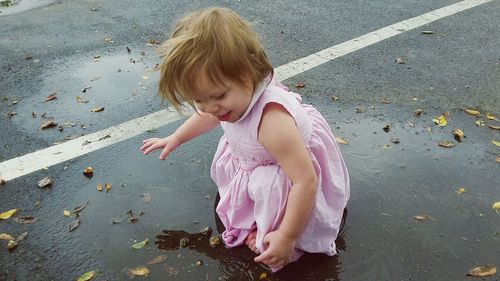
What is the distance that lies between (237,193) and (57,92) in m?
2.25

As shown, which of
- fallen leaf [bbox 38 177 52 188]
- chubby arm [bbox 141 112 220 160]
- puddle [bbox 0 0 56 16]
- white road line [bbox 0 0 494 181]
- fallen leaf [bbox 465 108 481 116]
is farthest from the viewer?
puddle [bbox 0 0 56 16]

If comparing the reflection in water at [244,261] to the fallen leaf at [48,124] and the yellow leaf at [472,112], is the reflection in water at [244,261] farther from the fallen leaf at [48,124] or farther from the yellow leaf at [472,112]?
the yellow leaf at [472,112]

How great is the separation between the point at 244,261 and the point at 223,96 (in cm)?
88

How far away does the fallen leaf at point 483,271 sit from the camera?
2.37 m

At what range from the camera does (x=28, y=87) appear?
412 centimetres

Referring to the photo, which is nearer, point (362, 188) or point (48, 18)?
point (362, 188)

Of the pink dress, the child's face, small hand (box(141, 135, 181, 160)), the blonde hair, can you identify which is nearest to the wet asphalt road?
the pink dress

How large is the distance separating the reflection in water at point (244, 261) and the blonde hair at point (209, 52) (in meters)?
0.87

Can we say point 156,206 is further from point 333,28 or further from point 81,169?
point 333,28

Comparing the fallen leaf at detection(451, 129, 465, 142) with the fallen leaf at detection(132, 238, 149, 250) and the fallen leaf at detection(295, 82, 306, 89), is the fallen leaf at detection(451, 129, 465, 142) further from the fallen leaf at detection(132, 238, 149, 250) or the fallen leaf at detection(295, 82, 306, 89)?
the fallen leaf at detection(132, 238, 149, 250)

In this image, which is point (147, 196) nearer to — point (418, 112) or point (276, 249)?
point (276, 249)

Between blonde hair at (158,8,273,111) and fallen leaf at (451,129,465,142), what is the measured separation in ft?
6.15

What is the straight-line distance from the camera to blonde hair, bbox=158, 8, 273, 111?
6.40 feet

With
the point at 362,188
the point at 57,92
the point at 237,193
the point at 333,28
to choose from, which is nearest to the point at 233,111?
the point at 237,193
